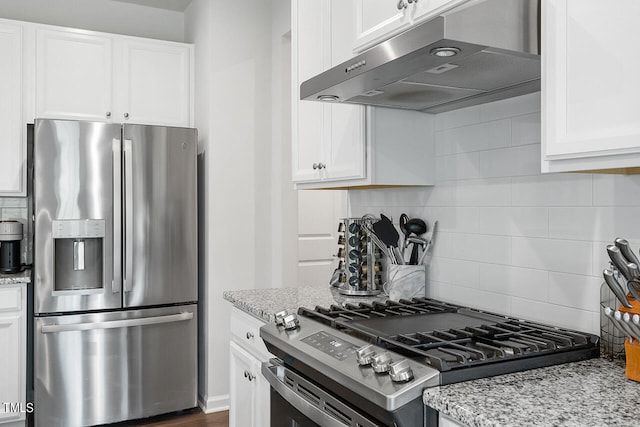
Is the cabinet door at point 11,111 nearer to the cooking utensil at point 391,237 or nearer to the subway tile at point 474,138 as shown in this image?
the cooking utensil at point 391,237

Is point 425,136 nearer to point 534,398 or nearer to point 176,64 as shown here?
point 534,398

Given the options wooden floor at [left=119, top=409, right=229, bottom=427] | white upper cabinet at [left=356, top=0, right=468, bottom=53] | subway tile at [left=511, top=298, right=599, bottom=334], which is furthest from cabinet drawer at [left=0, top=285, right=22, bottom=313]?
subway tile at [left=511, top=298, right=599, bottom=334]

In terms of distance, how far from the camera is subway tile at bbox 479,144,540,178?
1736 mm

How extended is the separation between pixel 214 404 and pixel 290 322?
204 centimetres

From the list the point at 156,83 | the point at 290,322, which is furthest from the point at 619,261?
the point at 156,83

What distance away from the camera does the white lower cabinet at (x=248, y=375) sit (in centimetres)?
211

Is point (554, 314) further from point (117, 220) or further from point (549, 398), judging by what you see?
point (117, 220)

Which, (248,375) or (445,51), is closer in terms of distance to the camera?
(445,51)

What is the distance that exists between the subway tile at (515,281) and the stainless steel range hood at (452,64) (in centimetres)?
59

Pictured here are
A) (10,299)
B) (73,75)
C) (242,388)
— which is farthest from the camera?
(73,75)

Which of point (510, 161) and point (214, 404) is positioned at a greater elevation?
point (510, 161)

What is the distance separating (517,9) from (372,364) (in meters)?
0.93

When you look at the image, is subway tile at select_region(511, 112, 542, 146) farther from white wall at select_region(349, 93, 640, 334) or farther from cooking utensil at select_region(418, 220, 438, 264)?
cooking utensil at select_region(418, 220, 438, 264)

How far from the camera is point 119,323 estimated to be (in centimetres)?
321
